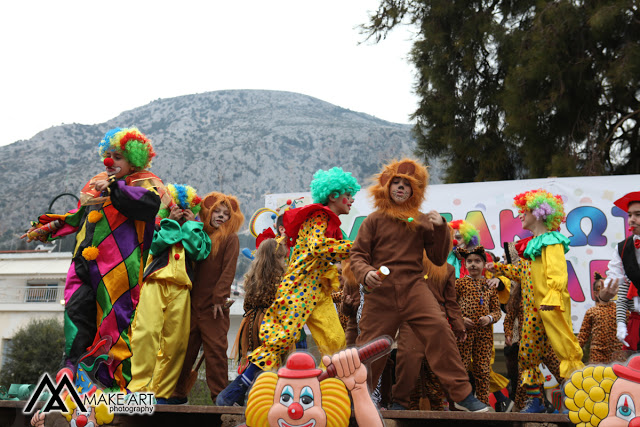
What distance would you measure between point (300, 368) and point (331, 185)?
8.40 ft

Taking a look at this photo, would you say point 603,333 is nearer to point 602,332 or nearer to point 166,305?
point 602,332

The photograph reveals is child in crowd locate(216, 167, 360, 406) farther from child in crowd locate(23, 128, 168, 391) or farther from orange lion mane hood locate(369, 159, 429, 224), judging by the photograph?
child in crowd locate(23, 128, 168, 391)

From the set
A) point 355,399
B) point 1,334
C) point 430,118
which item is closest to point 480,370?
point 355,399

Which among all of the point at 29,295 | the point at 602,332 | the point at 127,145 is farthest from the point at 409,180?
the point at 29,295

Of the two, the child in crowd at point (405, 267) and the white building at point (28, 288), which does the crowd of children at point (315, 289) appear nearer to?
the child in crowd at point (405, 267)

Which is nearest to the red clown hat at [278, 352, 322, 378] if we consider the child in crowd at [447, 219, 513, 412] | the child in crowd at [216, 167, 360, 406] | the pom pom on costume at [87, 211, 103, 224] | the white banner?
the child in crowd at [216, 167, 360, 406]

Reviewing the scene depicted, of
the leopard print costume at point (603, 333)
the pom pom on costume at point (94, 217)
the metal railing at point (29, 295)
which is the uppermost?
the pom pom on costume at point (94, 217)

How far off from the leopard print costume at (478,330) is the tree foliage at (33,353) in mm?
23290

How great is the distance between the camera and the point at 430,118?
12.5 meters

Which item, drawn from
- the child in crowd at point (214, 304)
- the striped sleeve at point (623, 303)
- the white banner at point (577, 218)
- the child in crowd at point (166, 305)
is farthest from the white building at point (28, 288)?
the striped sleeve at point (623, 303)

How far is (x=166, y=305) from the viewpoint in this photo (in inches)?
213

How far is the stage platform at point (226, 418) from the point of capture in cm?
328

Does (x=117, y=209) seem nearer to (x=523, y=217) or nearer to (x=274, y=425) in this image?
(x=274, y=425)

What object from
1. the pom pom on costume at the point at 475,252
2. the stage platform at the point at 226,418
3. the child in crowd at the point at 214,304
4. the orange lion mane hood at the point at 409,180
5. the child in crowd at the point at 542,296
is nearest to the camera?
the stage platform at the point at 226,418
